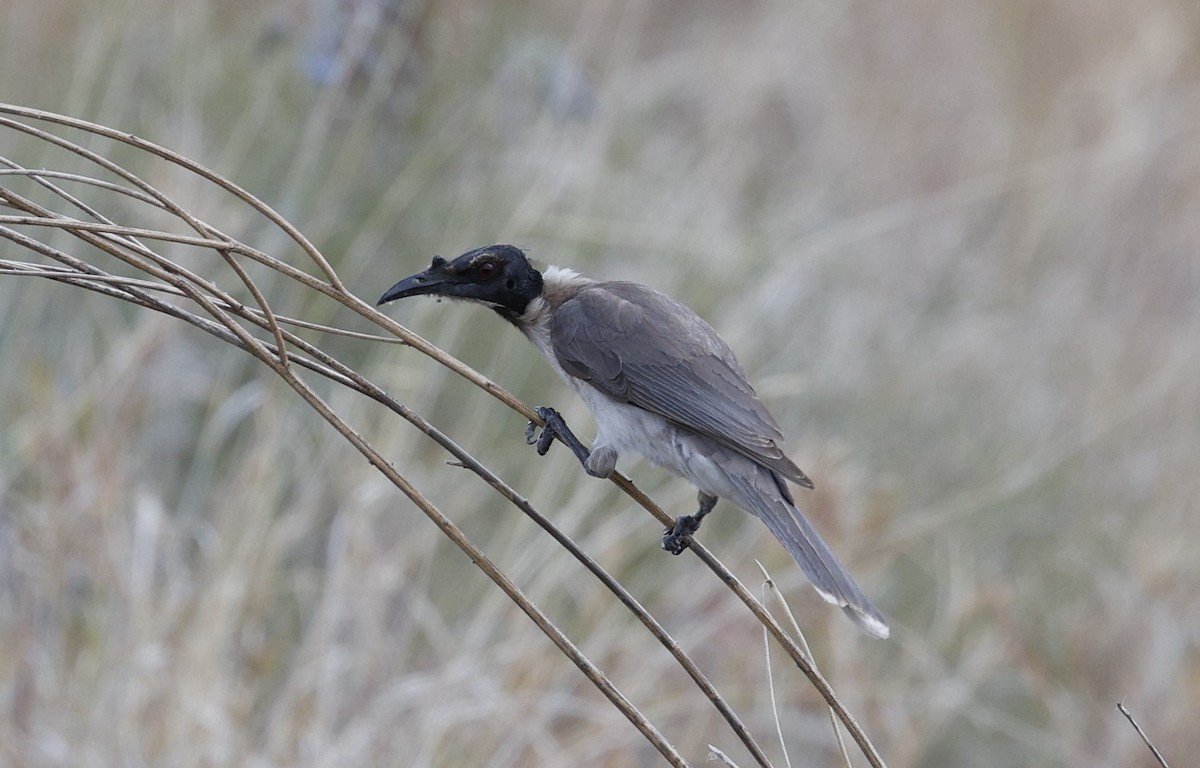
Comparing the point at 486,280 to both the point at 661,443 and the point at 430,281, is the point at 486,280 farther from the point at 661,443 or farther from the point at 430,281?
the point at 661,443

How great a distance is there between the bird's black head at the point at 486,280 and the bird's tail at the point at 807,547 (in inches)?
29.3

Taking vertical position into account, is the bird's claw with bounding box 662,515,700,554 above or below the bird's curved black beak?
below

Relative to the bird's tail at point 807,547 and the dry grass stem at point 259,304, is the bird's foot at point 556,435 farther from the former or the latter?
the dry grass stem at point 259,304

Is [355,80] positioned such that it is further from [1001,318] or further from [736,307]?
[1001,318]

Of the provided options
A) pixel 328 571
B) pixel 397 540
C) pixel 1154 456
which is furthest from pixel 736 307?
pixel 1154 456

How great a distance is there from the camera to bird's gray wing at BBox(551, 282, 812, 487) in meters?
3.23

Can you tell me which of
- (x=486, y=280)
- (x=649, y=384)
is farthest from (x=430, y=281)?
(x=649, y=384)

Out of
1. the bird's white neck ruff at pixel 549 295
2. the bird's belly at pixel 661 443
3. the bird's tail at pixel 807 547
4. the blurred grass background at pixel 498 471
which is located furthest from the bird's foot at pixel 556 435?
the blurred grass background at pixel 498 471

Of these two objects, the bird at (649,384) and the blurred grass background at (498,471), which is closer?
the bird at (649,384)

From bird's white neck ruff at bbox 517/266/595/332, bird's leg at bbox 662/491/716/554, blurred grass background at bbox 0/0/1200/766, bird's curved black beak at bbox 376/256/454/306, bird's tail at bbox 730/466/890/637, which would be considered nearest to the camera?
bird's tail at bbox 730/466/890/637

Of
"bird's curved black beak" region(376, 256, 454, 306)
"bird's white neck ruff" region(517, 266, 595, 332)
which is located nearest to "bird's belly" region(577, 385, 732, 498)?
"bird's white neck ruff" region(517, 266, 595, 332)

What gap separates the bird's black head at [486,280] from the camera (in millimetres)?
3252

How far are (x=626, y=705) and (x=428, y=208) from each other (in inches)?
157

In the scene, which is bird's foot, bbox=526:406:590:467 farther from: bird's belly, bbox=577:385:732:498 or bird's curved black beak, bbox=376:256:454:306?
bird's curved black beak, bbox=376:256:454:306
